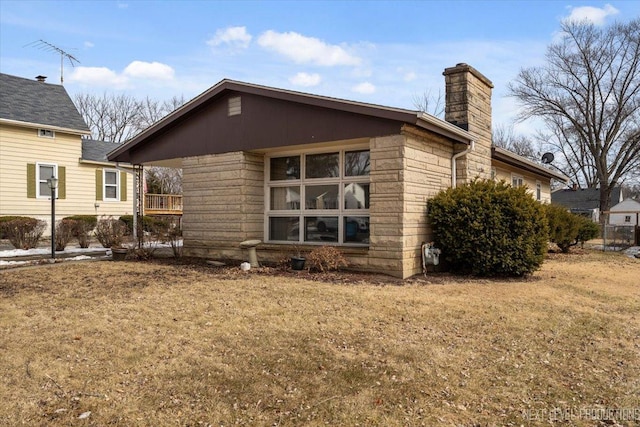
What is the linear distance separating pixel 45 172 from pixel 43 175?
0.15 meters

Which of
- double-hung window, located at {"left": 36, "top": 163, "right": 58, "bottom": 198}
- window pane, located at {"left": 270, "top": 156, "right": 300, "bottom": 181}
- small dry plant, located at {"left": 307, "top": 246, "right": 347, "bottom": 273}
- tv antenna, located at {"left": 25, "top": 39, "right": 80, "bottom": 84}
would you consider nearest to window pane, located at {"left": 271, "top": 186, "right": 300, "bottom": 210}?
window pane, located at {"left": 270, "top": 156, "right": 300, "bottom": 181}

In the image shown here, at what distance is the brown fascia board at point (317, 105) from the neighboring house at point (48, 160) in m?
5.69

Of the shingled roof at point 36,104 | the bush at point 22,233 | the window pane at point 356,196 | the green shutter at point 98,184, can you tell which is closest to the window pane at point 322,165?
the window pane at point 356,196

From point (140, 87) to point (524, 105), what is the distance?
2992 cm

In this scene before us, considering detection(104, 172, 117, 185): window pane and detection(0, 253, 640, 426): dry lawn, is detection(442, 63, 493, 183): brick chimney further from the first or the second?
detection(104, 172, 117, 185): window pane

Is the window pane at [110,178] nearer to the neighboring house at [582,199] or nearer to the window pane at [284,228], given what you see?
the window pane at [284,228]

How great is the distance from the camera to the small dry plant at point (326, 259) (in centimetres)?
776

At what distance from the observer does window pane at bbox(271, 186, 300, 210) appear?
31.0 ft

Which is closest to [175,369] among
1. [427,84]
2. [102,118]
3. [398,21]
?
[398,21]

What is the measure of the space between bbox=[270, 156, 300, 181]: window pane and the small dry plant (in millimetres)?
2204

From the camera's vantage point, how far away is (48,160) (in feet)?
55.8

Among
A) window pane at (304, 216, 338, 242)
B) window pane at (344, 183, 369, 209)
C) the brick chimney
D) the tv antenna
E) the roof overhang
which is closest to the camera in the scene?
window pane at (344, 183, 369, 209)

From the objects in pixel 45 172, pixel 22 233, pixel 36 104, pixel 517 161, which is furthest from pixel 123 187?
pixel 517 161

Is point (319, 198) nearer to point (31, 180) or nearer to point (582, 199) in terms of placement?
point (31, 180)
